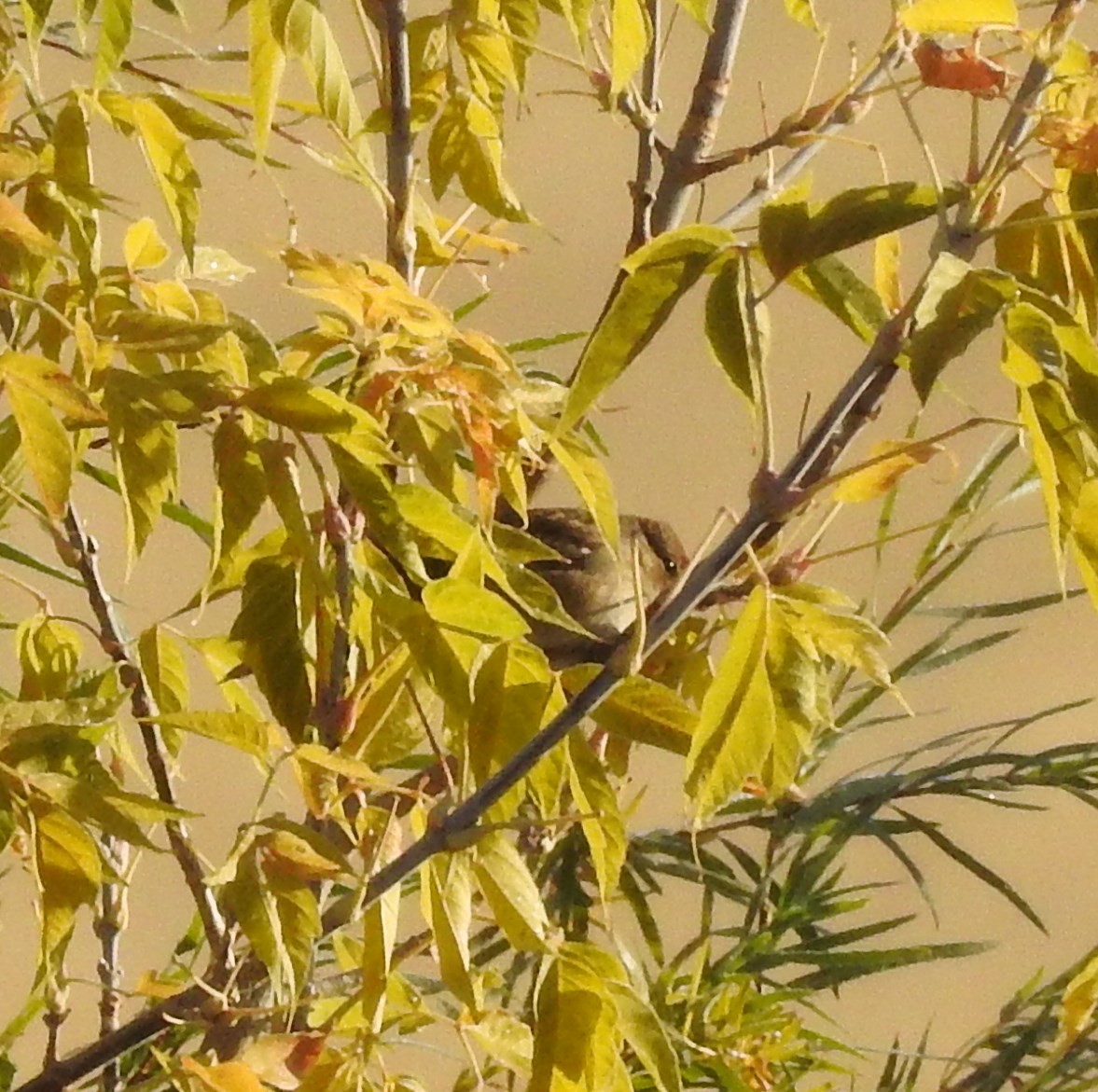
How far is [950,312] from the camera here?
0.85 ft

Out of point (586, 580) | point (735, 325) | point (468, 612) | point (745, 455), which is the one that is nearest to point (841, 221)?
point (735, 325)

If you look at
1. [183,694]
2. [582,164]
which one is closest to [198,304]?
[183,694]

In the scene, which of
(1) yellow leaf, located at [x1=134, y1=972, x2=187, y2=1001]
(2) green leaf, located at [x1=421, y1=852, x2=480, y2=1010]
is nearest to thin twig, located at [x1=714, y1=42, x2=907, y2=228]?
(2) green leaf, located at [x1=421, y1=852, x2=480, y2=1010]

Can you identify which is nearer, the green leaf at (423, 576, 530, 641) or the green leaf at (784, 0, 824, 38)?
the green leaf at (423, 576, 530, 641)

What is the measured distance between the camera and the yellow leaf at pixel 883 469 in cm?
34

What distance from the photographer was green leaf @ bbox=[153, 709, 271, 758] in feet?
1.22

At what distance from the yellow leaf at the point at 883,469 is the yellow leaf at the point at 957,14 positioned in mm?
104

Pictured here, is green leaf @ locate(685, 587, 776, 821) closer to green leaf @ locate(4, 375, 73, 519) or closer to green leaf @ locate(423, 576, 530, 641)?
green leaf @ locate(423, 576, 530, 641)

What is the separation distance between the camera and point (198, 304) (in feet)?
1.54

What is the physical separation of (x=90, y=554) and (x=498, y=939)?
354 mm

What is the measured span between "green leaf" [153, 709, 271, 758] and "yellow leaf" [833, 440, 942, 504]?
0.60 feet

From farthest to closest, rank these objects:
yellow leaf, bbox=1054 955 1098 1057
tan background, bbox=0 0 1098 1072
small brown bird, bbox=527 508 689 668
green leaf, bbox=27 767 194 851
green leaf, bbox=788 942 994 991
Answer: tan background, bbox=0 0 1098 1072
green leaf, bbox=788 942 994 991
small brown bird, bbox=527 508 689 668
yellow leaf, bbox=1054 955 1098 1057
green leaf, bbox=27 767 194 851

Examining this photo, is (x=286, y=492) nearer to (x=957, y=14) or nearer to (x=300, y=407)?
(x=300, y=407)

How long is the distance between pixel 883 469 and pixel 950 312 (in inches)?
4.2
